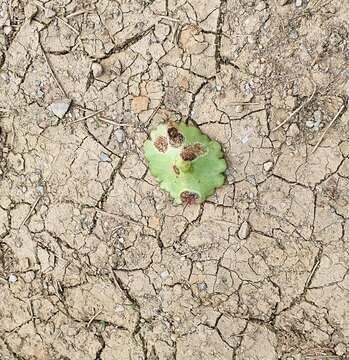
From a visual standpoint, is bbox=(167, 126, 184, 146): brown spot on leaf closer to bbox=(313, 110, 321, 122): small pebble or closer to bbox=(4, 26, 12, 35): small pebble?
bbox=(313, 110, 321, 122): small pebble

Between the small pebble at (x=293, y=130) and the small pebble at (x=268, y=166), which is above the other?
the small pebble at (x=293, y=130)

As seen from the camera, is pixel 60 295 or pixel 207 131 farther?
pixel 60 295

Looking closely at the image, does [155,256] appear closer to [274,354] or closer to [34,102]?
[274,354]

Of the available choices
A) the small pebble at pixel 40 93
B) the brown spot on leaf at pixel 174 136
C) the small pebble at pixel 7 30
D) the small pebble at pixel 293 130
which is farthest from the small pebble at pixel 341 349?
the small pebble at pixel 7 30

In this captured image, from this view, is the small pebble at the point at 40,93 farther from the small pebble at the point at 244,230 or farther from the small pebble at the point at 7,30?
the small pebble at the point at 244,230

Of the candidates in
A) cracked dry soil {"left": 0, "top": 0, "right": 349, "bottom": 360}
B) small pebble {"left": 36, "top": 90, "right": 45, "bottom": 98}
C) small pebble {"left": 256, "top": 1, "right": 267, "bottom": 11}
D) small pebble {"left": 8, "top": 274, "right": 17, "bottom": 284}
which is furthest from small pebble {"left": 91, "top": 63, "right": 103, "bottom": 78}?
small pebble {"left": 8, "top": 274, "right": 17, "bottom": 284}

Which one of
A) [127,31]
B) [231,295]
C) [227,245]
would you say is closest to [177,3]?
[127,31]
